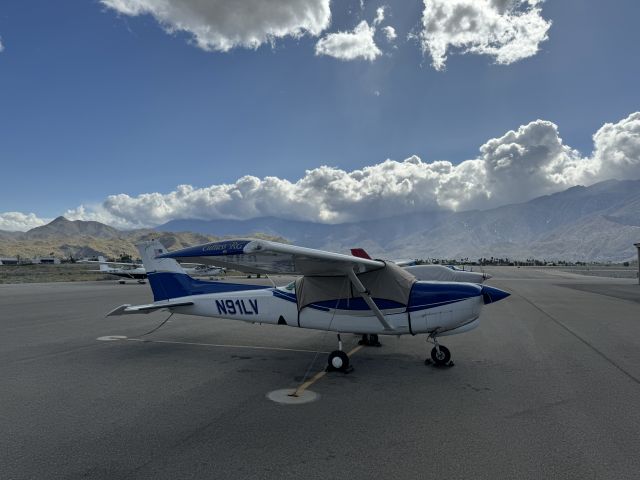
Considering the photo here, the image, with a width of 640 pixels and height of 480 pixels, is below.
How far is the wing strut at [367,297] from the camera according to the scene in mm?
7238

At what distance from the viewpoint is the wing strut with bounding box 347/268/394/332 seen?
7.24 meters

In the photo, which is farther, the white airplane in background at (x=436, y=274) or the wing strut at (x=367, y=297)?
the white airplane in background at (x=436, y=274)

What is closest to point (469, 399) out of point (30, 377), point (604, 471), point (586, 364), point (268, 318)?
point (604, 471)

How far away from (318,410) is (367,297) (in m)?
2.42

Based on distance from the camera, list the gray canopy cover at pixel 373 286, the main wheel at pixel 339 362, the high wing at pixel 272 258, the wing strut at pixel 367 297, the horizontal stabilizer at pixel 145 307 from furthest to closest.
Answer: the horizontal stabilizer at pixel 145 307
the gray canopy cover at pixel 373 286
the main wheel at pixel 339 362
the wing strut at pixel 367 297
the high wing at pixel 272 258

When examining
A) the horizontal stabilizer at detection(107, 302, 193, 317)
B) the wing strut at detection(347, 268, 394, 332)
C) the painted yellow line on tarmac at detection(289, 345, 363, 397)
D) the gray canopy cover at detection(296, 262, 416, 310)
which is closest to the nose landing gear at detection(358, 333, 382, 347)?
the wing strut at detection(347, 268, 394, 332)

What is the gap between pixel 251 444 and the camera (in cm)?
447

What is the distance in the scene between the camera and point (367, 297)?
7.43m

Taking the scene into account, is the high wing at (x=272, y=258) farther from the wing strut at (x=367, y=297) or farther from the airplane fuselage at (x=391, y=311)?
the airplane fuselage at (x=391, y=311)

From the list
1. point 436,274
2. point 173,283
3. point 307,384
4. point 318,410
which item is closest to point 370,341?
point 307,384

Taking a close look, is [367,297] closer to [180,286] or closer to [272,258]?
[272,258]

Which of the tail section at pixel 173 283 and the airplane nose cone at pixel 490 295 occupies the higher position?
the tail section at pixel 173 283

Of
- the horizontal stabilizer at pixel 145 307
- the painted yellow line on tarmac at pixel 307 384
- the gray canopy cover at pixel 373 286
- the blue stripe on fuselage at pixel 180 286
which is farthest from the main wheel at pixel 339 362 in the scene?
the horizontal stabilizer at pixel 145 307

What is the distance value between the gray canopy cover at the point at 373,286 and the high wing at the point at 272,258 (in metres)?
0.21
